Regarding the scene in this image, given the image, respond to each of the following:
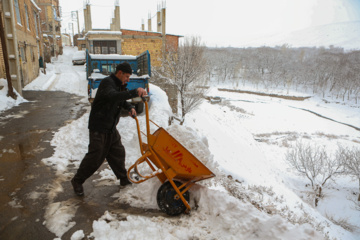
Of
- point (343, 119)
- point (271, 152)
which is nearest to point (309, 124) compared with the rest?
point (343, 119)

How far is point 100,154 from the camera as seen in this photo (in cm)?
306

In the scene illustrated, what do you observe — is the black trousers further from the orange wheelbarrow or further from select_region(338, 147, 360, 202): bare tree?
select_region(338, 147, 360, 202): bare tree

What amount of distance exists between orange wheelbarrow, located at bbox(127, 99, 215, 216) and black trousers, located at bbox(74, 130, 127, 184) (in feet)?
2.00

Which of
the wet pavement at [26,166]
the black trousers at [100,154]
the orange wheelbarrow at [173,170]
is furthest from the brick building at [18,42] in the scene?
the orange wheelbarrow at [173,170]

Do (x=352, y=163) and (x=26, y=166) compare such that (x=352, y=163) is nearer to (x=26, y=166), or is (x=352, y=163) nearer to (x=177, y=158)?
(x=177, y=158)

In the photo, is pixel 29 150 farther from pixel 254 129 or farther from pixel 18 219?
pixel 254 129

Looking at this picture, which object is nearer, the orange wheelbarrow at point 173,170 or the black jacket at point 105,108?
the orange wheelbarrow at point 173,170

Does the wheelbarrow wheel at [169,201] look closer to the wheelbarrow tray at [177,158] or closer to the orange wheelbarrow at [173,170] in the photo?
the orange wheelbarrow at [173,170]

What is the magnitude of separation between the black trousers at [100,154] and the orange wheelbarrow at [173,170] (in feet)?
2.00

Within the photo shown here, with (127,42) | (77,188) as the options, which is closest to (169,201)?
(77,188)

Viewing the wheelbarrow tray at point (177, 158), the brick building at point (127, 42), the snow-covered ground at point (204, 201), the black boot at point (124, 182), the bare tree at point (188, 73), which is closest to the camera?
the snow-covered ground at point (204, 201)

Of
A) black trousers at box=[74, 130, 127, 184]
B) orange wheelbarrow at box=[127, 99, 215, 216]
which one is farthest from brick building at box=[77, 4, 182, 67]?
orange wheelbarrow at box=[127, 99, 215, 216]

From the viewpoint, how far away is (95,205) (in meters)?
3.00

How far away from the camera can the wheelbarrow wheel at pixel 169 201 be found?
9.22ft
